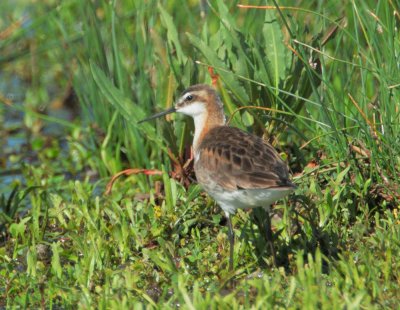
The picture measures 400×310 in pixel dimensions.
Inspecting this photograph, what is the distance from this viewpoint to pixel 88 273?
231 inches

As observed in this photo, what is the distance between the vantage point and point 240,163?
5.78 meters

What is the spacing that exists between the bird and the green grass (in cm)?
30

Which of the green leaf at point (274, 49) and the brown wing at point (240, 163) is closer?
the brown wing at point (240, 163)

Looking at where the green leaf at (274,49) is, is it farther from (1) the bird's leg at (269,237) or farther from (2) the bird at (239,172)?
(1) the bird's leg at (269,237)

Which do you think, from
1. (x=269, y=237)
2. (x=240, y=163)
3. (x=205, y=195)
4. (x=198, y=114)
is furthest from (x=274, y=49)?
(x=269, y=237)

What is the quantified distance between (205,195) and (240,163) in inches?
48.9

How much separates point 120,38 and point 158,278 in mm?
3061

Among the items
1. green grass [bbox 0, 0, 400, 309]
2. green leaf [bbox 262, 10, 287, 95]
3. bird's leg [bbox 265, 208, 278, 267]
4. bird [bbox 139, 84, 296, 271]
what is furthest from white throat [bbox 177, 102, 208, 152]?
bird's leg [bbox 265, 208, 278, 267]

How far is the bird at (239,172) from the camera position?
5.52m

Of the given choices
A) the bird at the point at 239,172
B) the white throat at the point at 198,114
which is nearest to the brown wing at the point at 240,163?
the bird at the point at 239,172

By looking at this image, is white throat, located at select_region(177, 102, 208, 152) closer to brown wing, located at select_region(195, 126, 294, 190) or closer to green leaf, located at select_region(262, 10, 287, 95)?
brown wing, located at select_region(195, 126, 294, 190)

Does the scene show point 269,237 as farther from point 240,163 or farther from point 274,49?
point 274,49

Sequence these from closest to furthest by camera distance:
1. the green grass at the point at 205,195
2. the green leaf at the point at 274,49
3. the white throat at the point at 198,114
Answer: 1. the green grass at the point at 205,195
2. the white throat at the point at 198,114
3. the green leaf at the point at 274,49

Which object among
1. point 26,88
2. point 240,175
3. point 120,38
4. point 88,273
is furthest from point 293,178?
point 26,88
